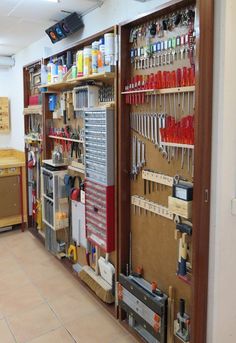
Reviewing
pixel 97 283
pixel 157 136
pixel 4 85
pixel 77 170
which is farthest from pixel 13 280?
pixel 4 85

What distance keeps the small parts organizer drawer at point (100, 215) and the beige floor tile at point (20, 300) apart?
2.49ft

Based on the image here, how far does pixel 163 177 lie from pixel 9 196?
3019 mm

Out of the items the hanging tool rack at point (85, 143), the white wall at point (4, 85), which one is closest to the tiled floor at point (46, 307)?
the hanging tool rack at point (85, 143)

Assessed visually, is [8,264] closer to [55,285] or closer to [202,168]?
[55,285]

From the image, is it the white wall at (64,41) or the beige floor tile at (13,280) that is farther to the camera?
the beige floor tile at (13,280)

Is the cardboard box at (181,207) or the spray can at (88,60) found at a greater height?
the spray can at (88,60)

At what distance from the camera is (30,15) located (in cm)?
314

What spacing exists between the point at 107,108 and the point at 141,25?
63 cm

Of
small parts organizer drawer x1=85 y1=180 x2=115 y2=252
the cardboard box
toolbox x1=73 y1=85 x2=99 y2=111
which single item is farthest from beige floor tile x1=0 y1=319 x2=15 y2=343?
toolbox x1=73 y1=85 x2=99 y2=111

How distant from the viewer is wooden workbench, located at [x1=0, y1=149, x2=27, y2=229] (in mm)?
4492

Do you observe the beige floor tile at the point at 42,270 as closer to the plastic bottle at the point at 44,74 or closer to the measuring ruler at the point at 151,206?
the measuring ruler at the point at 151,206

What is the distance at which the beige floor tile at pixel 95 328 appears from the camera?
96.2 inches

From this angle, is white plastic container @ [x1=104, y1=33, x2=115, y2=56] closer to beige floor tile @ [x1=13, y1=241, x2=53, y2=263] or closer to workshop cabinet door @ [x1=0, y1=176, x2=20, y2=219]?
beige floor tile @ [x1=13, y1=241, x2=53, y2=263]

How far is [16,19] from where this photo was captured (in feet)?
10.8
